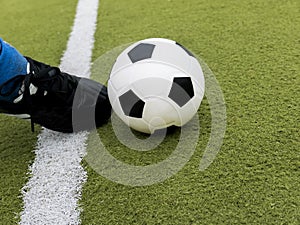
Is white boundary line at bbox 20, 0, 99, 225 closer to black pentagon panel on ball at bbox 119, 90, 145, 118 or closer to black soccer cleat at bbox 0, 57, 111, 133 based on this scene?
black soccer cleat at bbox 0, 57, 111, 133

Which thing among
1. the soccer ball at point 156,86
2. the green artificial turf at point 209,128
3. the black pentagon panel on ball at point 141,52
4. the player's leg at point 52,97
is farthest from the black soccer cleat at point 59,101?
the black pentagon panel on ball at point 141,52

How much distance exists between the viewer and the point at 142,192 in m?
1.78

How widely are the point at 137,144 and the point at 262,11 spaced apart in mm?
1660

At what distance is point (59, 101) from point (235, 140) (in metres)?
0.84

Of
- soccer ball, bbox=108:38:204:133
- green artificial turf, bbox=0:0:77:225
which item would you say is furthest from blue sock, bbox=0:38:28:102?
soccer ball, bbox=108:38:204:133

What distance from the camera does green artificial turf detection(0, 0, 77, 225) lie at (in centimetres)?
191

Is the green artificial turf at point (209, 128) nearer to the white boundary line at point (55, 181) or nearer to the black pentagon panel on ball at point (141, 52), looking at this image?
the white boundary line at point (55, 181)

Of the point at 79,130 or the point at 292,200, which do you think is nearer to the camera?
the point at 292,200

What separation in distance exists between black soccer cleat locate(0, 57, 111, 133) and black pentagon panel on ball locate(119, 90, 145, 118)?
278 mm

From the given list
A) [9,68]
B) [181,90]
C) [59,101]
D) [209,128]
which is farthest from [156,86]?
[9,68]

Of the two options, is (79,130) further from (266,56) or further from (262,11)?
(262,11)

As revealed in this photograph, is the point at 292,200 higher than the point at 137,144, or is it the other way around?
the point at 292,200

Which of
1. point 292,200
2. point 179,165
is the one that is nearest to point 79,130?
point 179,165

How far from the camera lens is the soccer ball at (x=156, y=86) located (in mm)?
1904
